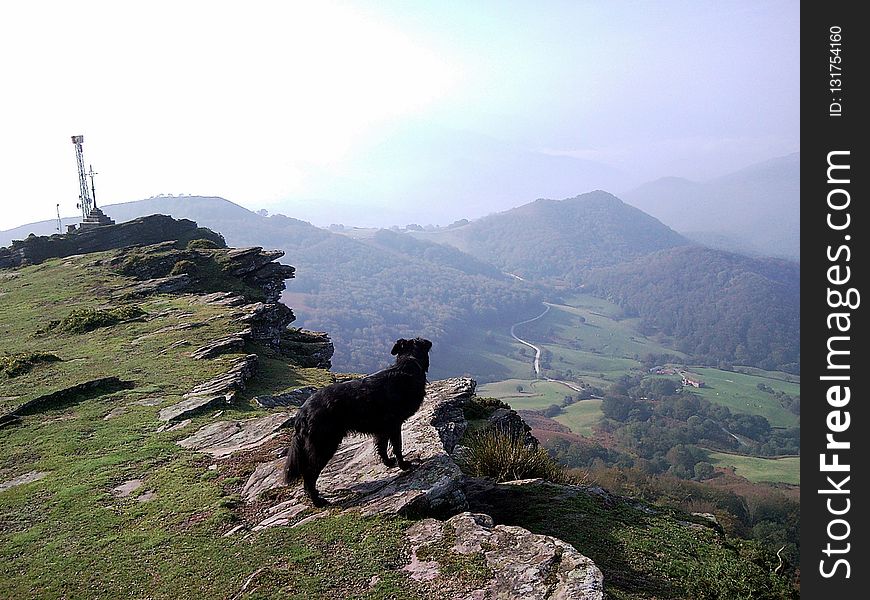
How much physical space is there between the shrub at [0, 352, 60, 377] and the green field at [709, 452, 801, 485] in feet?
226

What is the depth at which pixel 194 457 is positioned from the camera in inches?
402

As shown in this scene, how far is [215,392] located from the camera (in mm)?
13945

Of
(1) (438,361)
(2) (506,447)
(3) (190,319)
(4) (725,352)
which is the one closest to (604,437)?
(1) (438,361)

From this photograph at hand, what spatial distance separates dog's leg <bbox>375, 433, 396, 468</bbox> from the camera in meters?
7.91

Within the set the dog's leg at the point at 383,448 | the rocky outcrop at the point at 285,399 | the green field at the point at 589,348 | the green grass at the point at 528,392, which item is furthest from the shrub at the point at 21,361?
the green field at the point at 589,348

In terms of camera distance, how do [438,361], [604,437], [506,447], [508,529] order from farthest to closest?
[438,361], [604,437], [506,447], [508,529]

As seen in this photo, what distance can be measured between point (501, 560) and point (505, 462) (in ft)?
12.1

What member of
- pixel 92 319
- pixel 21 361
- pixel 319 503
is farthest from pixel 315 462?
pixel 92 319

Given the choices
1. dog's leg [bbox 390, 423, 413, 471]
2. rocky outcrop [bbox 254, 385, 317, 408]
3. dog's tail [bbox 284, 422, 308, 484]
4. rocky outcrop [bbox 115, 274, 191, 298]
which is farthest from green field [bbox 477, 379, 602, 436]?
dog's tail [bbox 284, 422, 308, 484]

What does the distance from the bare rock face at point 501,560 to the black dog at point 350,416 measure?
5.17 ft

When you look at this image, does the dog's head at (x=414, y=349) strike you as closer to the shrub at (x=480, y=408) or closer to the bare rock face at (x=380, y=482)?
the bare rock face at (x=380, y=482)

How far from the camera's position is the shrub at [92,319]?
851 inches
